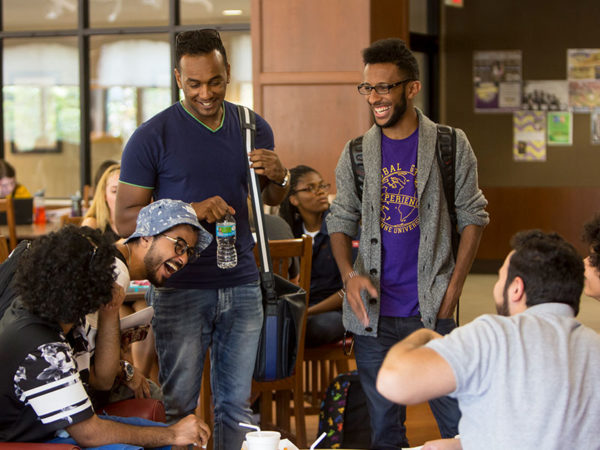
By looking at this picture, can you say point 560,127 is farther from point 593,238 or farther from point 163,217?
point 163,217

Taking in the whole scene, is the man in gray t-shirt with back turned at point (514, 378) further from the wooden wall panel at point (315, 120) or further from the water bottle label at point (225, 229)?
the wooden wall panel at point (315, 120)

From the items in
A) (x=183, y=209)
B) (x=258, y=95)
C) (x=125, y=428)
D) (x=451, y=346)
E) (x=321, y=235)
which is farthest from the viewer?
(x=258, y=95)

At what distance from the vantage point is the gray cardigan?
239 centimetres

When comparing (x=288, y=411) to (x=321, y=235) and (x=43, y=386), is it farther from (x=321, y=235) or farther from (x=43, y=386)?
(x=43, y=386)

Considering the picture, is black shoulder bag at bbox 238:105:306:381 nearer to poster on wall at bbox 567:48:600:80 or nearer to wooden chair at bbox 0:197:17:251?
wooden chair at bbox 0:197:17:251

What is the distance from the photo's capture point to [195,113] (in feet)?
7.91

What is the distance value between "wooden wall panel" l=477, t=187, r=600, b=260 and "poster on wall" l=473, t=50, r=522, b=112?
100 cm

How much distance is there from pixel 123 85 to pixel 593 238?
7388 millimetres

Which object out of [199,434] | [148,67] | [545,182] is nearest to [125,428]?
[199,434]

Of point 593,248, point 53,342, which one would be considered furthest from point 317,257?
point 53,342

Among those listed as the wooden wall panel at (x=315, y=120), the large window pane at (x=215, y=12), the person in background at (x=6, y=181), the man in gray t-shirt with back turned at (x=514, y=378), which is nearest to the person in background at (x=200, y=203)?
the man in gray t-shirt with back turned at (x=514, y=378)

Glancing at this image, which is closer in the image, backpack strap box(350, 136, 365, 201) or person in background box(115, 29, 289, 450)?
person in background box(115, 29, 289, 450)

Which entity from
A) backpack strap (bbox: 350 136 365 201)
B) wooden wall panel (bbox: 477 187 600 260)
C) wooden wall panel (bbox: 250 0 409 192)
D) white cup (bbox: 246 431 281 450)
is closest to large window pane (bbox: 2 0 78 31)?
wooden wall panel (bbox: 250 0 409 192)

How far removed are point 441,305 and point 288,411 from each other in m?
1.31
